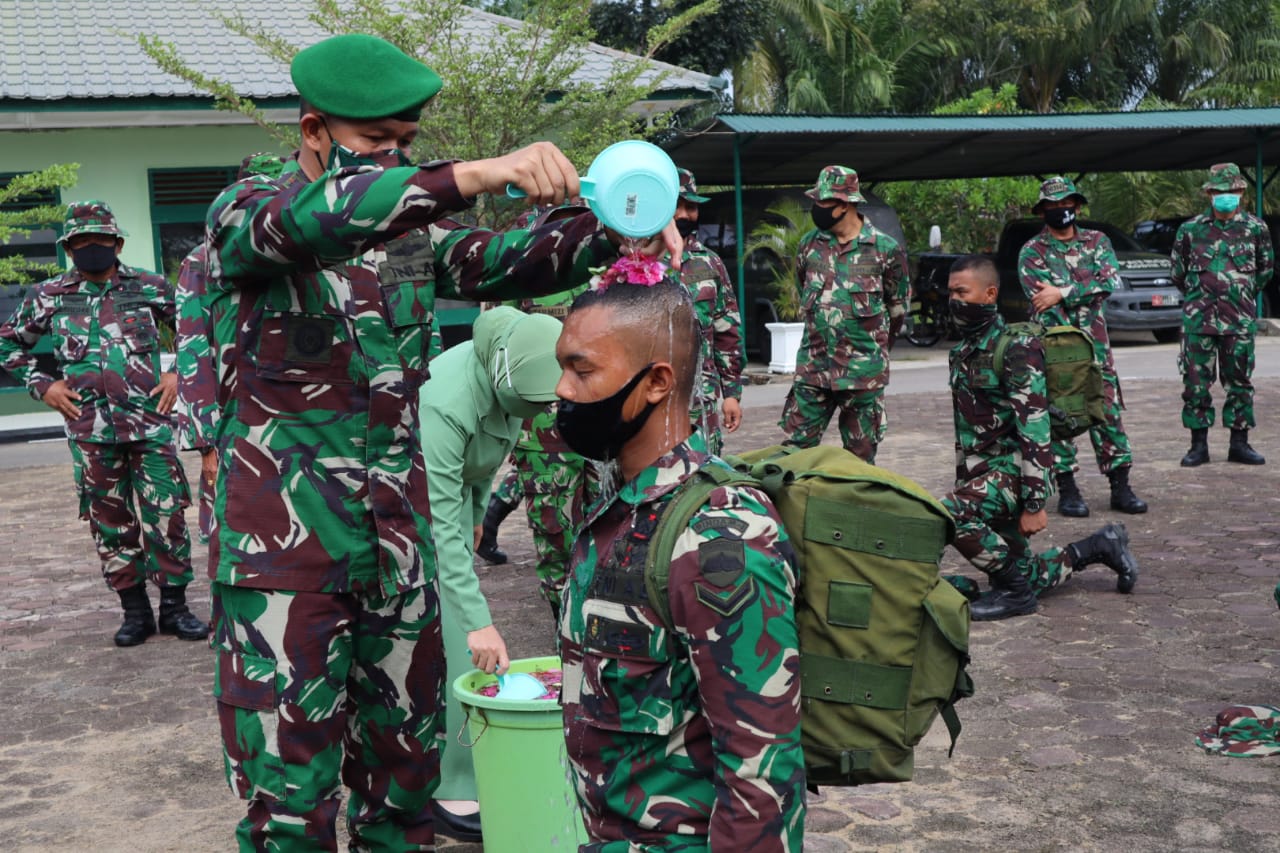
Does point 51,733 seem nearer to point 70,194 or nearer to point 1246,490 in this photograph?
point 1246,490

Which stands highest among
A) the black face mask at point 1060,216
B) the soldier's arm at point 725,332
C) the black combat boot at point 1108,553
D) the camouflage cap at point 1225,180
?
the camouflage cap at point 1225,180

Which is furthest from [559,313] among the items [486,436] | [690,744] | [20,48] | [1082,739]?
[20,48]

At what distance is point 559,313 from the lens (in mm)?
5762

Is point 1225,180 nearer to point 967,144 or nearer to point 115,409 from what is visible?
point 115,409

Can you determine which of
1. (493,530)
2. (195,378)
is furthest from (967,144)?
(195,378)

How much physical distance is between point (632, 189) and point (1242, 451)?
376 inches

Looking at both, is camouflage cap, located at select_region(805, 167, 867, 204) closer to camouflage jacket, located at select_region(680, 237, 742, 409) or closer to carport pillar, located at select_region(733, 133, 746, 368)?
camouflage jacket, located at select_region(680, 237, 742, 409)

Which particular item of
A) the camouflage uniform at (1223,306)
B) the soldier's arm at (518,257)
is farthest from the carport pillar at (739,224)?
the soldier's arm at (518,257)

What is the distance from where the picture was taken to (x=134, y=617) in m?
7.08

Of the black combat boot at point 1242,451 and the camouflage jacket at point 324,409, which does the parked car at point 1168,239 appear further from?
the camouflage jacket at point 324,409

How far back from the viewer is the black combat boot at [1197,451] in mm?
10680

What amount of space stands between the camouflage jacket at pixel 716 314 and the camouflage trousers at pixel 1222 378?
4.35 meters

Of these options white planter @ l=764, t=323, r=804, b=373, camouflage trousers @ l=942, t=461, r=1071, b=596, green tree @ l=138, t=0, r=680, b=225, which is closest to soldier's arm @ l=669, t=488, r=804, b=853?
camouflage trousers @ l=942, t=461, r=1071, b=596

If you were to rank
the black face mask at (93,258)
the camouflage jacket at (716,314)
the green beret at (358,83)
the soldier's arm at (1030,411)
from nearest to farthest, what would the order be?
the green beret at (358,83) → the soldier's arm at (1030,411) → the black face mask at (93,258) → the camouflage jacket at (716,314)
